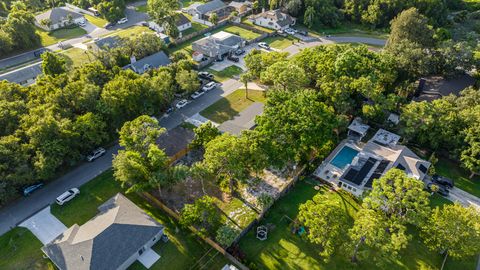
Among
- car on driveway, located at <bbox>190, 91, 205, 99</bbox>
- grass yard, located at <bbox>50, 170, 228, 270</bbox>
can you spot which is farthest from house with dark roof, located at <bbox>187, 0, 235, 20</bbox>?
grass yard, located at <bbox>50, 170, 228, 270</bbox>

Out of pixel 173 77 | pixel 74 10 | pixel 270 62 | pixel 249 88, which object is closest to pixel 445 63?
pixel 270 62

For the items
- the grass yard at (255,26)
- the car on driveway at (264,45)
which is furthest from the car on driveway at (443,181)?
the grass yard at (255,26)

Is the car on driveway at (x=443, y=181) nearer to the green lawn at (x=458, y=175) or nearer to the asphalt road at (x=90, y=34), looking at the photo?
the green lawn at (x=458, y=175)

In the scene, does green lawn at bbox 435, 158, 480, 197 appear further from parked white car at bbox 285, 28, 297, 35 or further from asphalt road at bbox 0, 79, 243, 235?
parked white car at bbox 285, 28, 297, 35

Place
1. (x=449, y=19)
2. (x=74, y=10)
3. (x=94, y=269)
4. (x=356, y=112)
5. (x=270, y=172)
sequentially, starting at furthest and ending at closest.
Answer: (x=74, y=10) < (x=449, y=19) < (x=356, y=112) < (x=270, y=172) < (x=94, y=269)

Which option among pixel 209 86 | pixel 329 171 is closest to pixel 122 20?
pixel 209 86

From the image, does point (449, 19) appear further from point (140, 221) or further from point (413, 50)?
point (140, 221)
